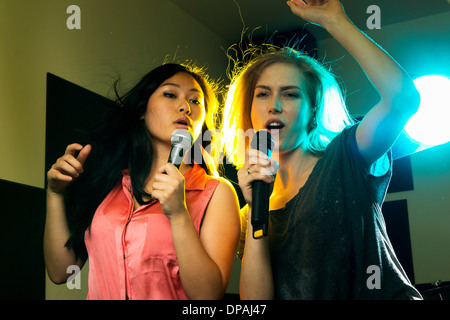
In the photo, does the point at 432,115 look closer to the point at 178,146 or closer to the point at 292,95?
the point at 292,95

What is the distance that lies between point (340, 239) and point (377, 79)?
407 millimetres

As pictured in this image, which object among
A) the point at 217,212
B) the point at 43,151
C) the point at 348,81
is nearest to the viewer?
the point at 217,212

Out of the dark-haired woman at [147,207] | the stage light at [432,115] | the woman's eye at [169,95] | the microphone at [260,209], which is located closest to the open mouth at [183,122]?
the dark-haired woman at [147,207]

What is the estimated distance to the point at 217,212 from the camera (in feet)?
4.70

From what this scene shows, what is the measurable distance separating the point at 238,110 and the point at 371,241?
0.63 metres

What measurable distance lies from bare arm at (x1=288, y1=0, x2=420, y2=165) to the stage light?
558mm

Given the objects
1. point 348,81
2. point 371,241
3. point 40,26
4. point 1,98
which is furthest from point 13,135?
point 348,81

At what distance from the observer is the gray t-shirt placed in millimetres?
1257

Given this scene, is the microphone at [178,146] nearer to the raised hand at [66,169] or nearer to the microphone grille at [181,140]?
the microphone grille at [181,140]

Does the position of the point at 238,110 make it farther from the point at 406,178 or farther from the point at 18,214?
the point at 406,178

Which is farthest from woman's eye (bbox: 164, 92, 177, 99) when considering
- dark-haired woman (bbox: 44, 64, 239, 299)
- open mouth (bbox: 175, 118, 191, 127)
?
open mouth (bbox: 175, 118, 191, 127)

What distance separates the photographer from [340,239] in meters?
1.28

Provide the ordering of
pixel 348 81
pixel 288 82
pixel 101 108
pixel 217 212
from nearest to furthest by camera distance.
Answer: pixel 217 212
pixel 288 82
pixel 101 108
pixel 348 81

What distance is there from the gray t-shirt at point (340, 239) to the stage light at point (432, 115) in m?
0.50
